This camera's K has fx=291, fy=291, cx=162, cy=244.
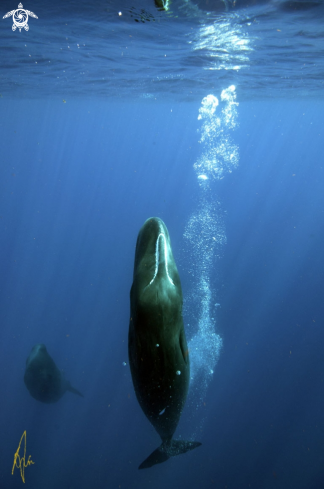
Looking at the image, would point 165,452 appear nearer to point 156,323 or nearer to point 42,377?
point 156,323

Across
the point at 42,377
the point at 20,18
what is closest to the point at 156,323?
the point at 42,377

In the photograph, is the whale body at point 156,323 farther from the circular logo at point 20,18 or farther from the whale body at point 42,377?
the circular logo at point 20,18

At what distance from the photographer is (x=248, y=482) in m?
Answer: 13.6

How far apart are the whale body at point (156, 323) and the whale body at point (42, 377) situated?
31.4ft

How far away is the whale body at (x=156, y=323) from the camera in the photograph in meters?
2.70

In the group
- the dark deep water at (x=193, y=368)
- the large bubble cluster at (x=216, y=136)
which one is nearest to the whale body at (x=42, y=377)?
the dark deep water at (x=193, y=368)

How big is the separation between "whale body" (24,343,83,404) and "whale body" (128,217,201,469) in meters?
9.56

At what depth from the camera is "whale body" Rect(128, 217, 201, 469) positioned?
2701 millimetres

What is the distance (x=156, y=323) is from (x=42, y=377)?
10720mm

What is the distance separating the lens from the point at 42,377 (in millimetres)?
11281

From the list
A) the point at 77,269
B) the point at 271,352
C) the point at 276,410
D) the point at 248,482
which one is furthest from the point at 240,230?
the point at 248,482

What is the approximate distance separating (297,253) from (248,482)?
3551cm

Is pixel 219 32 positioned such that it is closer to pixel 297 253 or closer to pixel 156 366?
pixel 156 366

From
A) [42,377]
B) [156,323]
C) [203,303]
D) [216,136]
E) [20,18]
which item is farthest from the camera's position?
[216,136]
